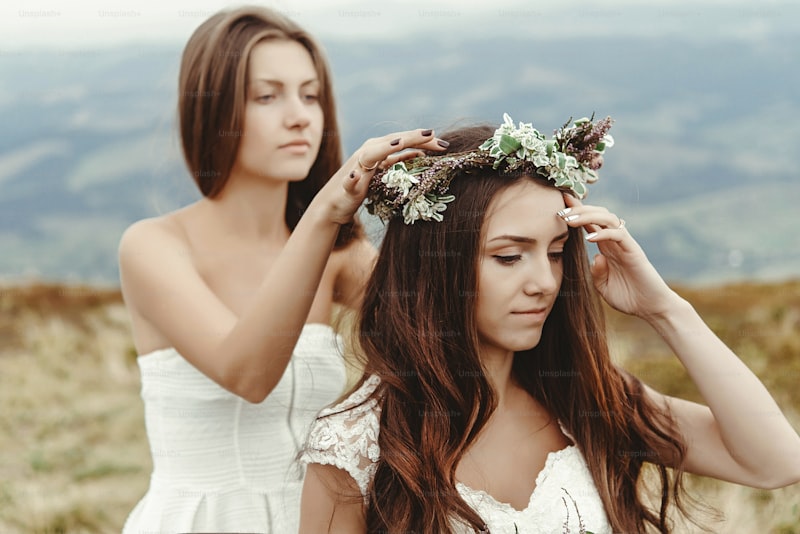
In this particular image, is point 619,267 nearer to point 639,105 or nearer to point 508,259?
point 508,259

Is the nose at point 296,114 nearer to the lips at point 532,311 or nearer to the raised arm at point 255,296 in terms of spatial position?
the raised arm at point 255,296

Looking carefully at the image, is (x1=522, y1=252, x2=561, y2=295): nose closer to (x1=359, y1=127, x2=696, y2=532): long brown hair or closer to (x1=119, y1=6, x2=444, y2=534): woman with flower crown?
(x1=359, y1=127, x2=696, y2=532): long brown hair

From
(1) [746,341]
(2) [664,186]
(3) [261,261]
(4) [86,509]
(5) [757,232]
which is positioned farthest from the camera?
(2) [664,186]

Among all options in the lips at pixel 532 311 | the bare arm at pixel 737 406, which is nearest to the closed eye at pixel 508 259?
the lips at pixel 532 311

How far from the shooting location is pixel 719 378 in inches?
105

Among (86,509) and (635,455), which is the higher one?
(635,455)

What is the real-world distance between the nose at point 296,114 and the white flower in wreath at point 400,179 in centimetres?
126

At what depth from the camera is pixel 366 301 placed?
9.73 ft

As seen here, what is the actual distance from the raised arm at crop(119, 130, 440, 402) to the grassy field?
3082 millimetres

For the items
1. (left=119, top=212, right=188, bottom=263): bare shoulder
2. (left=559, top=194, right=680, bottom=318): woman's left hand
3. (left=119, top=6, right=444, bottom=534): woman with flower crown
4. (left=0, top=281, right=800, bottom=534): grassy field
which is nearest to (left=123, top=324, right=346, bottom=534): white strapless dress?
(left=119, top=6, right=444, bottom=534): woman with flower crown

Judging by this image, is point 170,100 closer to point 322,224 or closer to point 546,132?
point 322,224

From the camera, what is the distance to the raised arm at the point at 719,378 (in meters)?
2.66

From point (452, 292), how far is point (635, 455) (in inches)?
32.3

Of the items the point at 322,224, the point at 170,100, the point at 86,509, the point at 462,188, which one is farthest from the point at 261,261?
the point at 86,509
